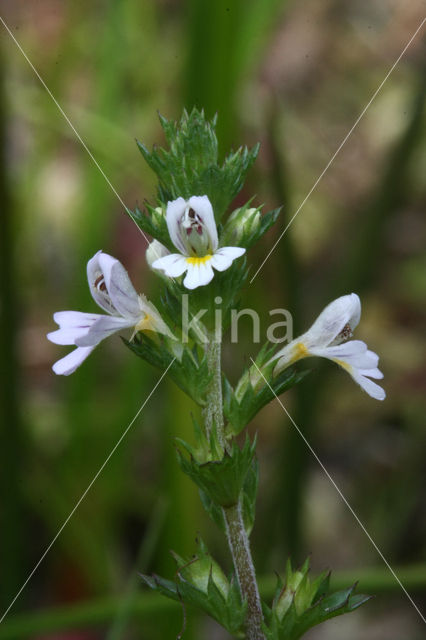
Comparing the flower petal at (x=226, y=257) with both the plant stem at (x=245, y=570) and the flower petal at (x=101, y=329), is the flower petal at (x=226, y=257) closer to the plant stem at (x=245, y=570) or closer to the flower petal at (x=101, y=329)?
the flower petal at (x=101, y=329)

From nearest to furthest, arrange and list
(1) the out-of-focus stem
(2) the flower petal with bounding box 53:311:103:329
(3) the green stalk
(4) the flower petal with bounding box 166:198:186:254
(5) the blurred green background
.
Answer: (4) the flower petal with bounding box 166:198:186:254, (2) the flower petal with bounding box 53:311:103:329, (3) the green stalk, (1) the out-of-focus stem, (5) the blurred green background

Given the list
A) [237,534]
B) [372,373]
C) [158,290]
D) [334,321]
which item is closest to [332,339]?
[334,321]

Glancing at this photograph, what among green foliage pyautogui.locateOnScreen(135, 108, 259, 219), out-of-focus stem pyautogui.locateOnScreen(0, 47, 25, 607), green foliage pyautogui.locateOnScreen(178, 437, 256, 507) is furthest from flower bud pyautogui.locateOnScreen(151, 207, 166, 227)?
out-of-focus stem pyautogui.locateOnScreen(0, 47, 25, 607)

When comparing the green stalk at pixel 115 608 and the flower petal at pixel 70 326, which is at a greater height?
the flower petal at pixel 70 326

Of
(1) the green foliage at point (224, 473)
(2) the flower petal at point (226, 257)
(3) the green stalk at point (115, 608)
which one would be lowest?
(3) the green stalk at point (115, 608)

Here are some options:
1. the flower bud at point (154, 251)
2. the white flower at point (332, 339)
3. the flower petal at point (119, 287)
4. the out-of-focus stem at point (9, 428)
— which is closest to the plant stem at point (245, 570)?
the white flower at point (332, 339)

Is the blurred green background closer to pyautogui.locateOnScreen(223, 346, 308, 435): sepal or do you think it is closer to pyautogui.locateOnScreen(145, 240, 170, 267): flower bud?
pyautogui.locateOnScreen(223, 346, 308, 435): sepal

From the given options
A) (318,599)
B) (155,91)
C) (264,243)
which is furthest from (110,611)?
(155,91)
